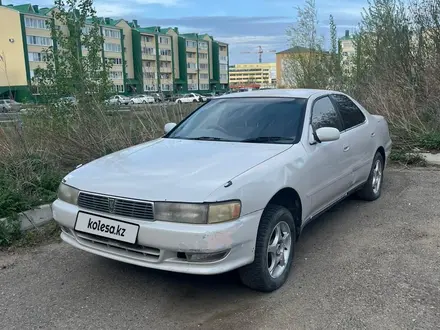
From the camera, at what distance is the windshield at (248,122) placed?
4113 millimetres

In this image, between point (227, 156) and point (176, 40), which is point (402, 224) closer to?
point (227, 156)

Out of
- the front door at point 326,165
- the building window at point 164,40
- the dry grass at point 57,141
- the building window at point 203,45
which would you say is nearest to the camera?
the front door at point 326,165

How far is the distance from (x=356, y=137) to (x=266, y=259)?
242cm

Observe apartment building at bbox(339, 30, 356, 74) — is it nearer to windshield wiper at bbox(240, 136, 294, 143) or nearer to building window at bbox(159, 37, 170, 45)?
windshield wiper at bbox(240, 136, 294, 143)

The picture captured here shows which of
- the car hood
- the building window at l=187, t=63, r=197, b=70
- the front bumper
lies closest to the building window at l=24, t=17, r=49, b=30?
the building window at l=187, t=63, r=197, b=70

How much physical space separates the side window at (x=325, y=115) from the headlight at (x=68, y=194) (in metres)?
2.33

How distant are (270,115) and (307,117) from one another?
1.22 feet

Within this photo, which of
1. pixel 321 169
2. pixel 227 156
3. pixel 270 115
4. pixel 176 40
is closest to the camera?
pixel 227 156

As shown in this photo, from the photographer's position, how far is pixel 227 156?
3.60 m

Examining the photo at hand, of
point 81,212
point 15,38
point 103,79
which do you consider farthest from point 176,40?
point 81,212

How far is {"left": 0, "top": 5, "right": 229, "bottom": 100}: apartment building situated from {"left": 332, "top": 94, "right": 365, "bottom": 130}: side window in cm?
2381

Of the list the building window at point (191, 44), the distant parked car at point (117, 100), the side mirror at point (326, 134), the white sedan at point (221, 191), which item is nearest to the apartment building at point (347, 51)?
the distant parked car at point (117, 100)

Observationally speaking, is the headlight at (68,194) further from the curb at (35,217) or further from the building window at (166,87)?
the building window at (166,87)

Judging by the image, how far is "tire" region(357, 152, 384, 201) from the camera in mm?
5602
